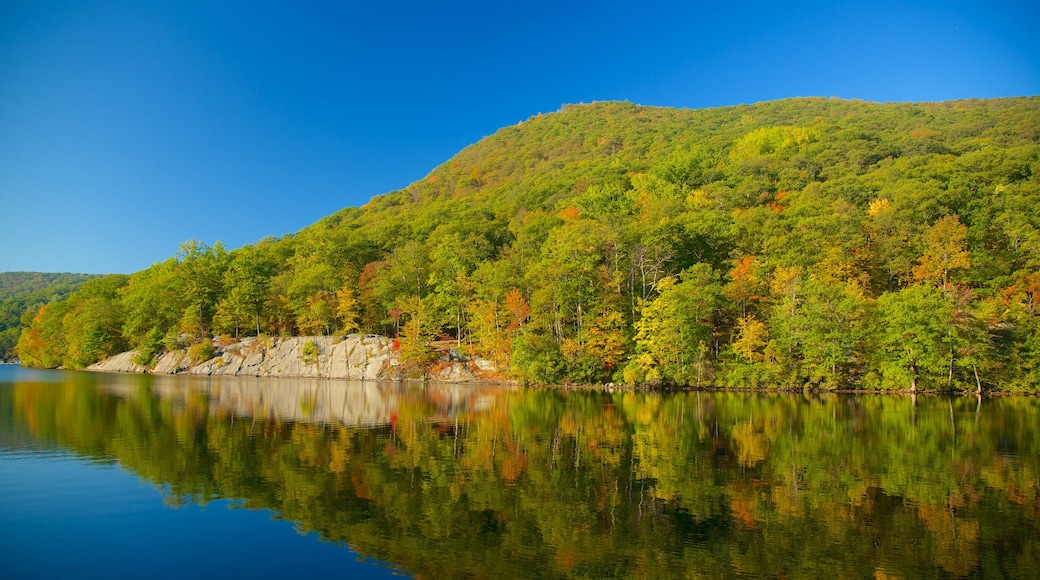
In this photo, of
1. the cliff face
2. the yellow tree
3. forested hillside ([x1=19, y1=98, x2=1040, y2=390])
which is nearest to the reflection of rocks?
the cliff face

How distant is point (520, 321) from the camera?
59.5m

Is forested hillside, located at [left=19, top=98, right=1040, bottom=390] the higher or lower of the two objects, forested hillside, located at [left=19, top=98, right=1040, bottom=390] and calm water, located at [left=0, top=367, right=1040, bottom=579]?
the higher

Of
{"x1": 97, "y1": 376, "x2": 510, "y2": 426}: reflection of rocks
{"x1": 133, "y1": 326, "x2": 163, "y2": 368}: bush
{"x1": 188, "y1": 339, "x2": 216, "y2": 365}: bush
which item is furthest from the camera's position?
{"x1": 133, "y1": 326, "x2": 163, "y2": 368}: bush

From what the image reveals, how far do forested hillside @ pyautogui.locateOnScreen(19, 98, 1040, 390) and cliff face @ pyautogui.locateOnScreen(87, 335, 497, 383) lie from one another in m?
3.39

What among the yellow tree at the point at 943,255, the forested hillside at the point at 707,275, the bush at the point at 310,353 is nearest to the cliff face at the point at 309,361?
the bush at the point at 310,353

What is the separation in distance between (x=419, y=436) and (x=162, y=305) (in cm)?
7466

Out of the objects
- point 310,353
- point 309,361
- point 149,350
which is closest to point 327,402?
point 309,361

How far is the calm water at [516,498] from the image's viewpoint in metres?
9.96

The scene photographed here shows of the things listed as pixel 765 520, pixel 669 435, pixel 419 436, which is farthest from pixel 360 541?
pixel 669 435

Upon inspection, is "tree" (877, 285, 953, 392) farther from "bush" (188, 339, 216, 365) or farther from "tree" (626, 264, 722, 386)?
"bush" (188, 339, 216, 365)

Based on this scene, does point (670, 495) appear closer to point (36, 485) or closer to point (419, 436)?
point (419, 436)

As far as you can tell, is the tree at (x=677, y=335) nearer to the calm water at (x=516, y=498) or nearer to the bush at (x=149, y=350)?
the calm water at (x=516, y=498)

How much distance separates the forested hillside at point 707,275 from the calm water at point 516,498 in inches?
840

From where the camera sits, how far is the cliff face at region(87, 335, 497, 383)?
62.4 m
